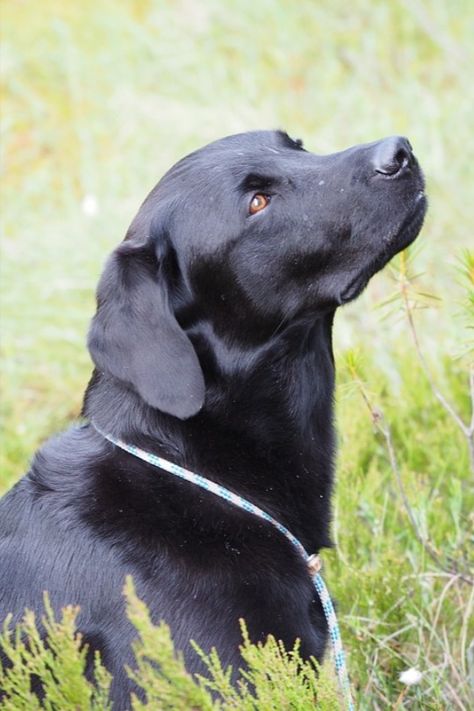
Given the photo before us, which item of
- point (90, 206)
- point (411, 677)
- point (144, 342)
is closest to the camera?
point (144, 342)

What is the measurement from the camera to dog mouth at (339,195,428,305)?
112 inches

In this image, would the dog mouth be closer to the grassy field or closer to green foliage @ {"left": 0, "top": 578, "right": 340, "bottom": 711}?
the grassy field

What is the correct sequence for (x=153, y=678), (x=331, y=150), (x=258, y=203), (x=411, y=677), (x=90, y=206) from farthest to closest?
(x=90, y=206), (x=331, y=150), (x=258, y=203), (x=411, y=677), (x=153, y=678)

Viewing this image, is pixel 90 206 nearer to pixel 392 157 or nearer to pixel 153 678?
pixel 392 157

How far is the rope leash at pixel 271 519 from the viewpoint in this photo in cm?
273

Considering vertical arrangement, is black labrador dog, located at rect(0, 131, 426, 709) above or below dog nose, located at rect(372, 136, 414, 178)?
below

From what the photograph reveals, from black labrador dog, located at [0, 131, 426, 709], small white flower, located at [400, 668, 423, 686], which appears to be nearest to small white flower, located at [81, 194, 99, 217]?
black labrador dog, located at [0, 131, 426, 709]

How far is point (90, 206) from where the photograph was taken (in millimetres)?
6508

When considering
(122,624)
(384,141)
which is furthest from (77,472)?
(384,141)

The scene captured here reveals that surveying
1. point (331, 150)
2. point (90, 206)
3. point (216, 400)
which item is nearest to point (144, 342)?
point (216, 400)

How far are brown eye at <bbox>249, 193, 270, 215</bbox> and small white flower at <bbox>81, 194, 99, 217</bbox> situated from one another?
3638 mm

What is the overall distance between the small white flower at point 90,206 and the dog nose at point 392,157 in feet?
12.4

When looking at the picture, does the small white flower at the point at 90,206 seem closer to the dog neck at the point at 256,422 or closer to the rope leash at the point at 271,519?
the dog neck at the point at 256,422

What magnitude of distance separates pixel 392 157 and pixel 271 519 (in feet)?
3.21
